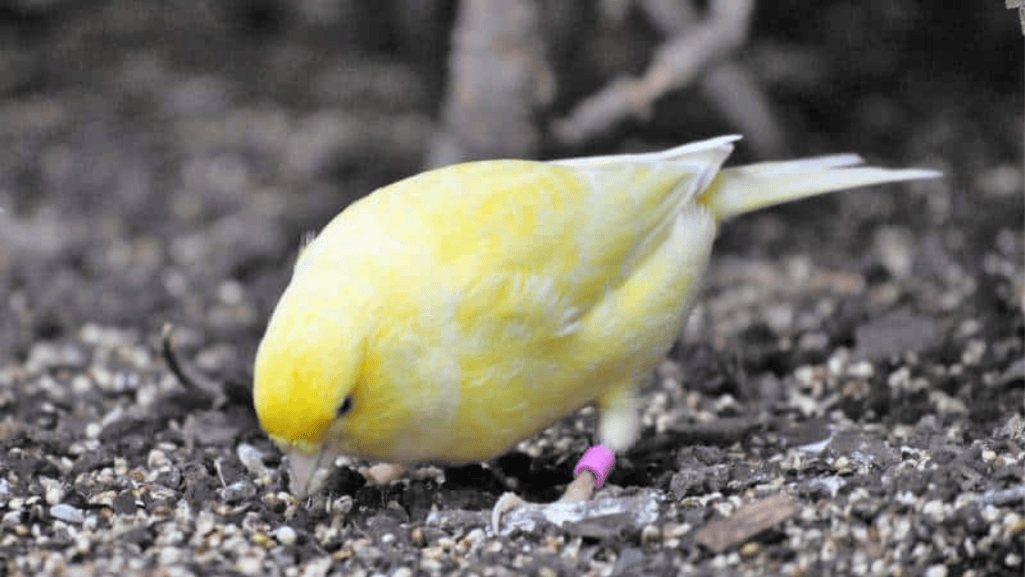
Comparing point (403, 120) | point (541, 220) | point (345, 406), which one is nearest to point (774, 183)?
point (541, 220)

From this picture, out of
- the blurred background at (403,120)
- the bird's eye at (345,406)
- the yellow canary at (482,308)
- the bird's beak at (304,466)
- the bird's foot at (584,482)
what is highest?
the blurred background at (403,120)

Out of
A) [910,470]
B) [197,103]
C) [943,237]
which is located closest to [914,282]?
[943,237]

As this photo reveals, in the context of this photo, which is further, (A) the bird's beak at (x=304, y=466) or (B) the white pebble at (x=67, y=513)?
(B) the white pebble at (x=67, y=513)

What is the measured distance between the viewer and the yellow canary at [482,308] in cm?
348

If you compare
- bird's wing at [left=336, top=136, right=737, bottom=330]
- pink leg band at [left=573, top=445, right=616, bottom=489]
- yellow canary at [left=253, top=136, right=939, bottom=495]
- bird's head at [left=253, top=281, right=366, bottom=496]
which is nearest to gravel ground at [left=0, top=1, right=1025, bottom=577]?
pink leg band at [left=573, top=445, right=616, bottom=489]

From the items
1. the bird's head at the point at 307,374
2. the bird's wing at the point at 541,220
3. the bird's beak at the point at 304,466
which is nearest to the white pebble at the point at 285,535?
the bird's beak at the point at 304,466

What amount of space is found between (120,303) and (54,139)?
2.00 metres

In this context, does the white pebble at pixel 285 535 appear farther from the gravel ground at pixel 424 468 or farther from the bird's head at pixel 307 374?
the bird's head at pixel 307 374

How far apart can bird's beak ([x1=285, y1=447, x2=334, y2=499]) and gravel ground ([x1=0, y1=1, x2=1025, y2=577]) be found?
0.59 ft

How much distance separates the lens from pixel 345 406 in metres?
3.51

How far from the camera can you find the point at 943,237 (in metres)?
6.44

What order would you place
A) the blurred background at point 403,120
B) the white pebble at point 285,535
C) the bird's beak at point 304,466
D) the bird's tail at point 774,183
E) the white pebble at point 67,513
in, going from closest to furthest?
1. the bird's beak at point 304,466
2. the white pebble at point 285,535
3. the white pebble at point 67,513
4. the bird's tail at point 774,183
5. the blurred background at point 403,120

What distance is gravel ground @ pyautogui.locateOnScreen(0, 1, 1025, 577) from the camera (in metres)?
3.66

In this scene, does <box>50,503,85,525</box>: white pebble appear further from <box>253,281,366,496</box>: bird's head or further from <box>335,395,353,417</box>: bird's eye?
<box>335,395,353,417</box>: bird's eye
